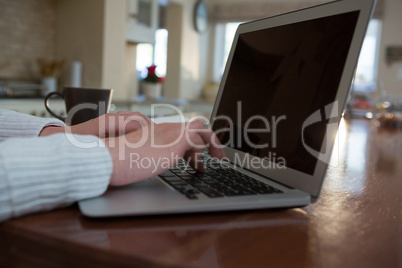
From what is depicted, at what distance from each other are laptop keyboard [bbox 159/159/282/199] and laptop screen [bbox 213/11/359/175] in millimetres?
57

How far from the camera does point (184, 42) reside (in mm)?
4883

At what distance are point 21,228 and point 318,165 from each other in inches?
13.0

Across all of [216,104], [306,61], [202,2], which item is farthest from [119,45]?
[306,61]

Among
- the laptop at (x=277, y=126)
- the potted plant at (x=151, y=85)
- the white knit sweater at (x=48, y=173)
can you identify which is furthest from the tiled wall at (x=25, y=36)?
the white knit sweater at (x=48, y=173)

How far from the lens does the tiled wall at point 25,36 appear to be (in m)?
2.92

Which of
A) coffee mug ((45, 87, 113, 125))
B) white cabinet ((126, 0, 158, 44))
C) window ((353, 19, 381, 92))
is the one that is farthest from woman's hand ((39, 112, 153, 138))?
window ((353, 19, 381, 92))

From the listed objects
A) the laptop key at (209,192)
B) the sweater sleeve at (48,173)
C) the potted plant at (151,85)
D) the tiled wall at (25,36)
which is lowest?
the laptop key at (209,192)

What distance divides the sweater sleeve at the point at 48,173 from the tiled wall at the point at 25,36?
282 cm

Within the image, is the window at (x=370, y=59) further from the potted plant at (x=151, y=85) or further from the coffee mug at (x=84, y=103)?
the coffee mug at (x=84, y=103)

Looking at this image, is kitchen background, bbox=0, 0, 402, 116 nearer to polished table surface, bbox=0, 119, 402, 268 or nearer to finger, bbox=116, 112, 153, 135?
finger, bbox=116, 112, 153, 135

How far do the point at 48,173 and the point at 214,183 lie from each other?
0.20 m

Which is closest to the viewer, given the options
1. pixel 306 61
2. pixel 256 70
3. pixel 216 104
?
pixel 306 61

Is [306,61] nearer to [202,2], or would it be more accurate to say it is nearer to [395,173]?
[395,173]

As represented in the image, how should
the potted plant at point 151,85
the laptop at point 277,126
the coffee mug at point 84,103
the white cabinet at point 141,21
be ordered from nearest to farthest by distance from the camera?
1. the laptop at point 277,126
2. the coffee mug at point 84,103
3. the white cabinet at point 141,21
4. the potted plant at point 151,85
